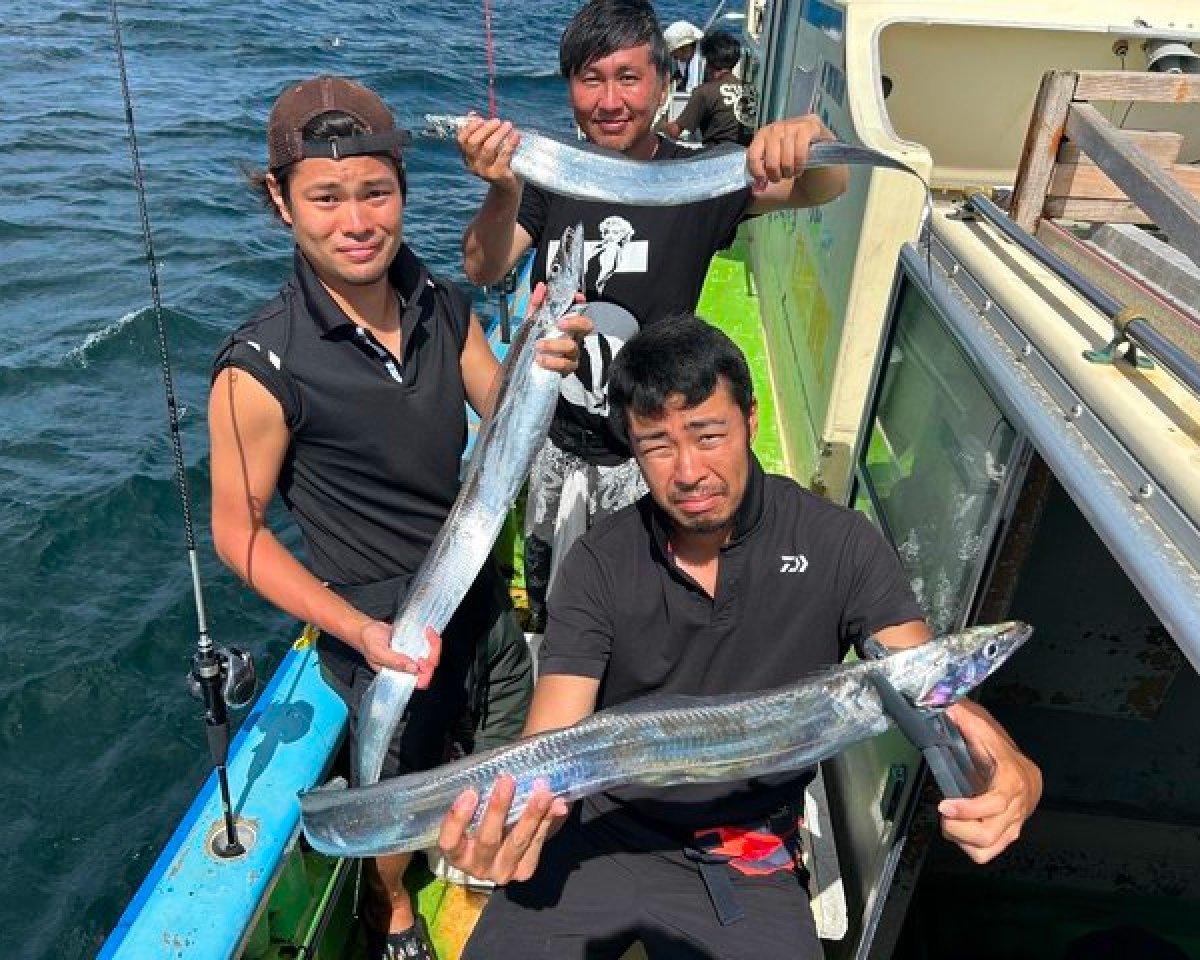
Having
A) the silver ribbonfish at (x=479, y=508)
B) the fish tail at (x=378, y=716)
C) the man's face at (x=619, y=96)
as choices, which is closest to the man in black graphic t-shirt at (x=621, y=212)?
the man's face at (x=619, y=96)

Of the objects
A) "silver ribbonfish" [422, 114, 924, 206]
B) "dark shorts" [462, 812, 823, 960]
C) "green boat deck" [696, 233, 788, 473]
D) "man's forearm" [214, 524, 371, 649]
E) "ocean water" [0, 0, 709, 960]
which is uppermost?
"silver ribbonfish" [422, 114, 924, 206]

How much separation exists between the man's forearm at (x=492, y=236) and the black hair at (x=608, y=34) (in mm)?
583

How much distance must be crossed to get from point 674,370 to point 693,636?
0.78m

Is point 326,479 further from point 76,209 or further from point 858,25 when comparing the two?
point 76,209

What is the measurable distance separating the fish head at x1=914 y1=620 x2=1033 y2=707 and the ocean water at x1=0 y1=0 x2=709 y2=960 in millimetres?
2107

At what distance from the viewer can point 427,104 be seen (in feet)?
60.5

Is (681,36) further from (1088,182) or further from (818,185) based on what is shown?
(1088,182)

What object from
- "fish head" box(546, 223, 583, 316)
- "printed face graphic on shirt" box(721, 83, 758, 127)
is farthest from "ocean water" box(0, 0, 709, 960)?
"printed face graphic on shirt" box(721, 83, 758, 127)

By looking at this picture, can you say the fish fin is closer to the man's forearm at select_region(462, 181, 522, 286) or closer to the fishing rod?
the fishing rod

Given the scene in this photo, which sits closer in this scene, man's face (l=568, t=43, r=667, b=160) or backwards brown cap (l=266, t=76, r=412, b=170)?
backwards brown cap (l=266, t=76, r=412, b=170)

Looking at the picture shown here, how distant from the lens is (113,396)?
8844 mm

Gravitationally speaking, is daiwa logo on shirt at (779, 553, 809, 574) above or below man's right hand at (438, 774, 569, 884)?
above

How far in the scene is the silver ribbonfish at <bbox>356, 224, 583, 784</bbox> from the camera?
2.67 meters

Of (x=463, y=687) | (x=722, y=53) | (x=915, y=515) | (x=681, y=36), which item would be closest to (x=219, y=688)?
(x=463, y=687)
